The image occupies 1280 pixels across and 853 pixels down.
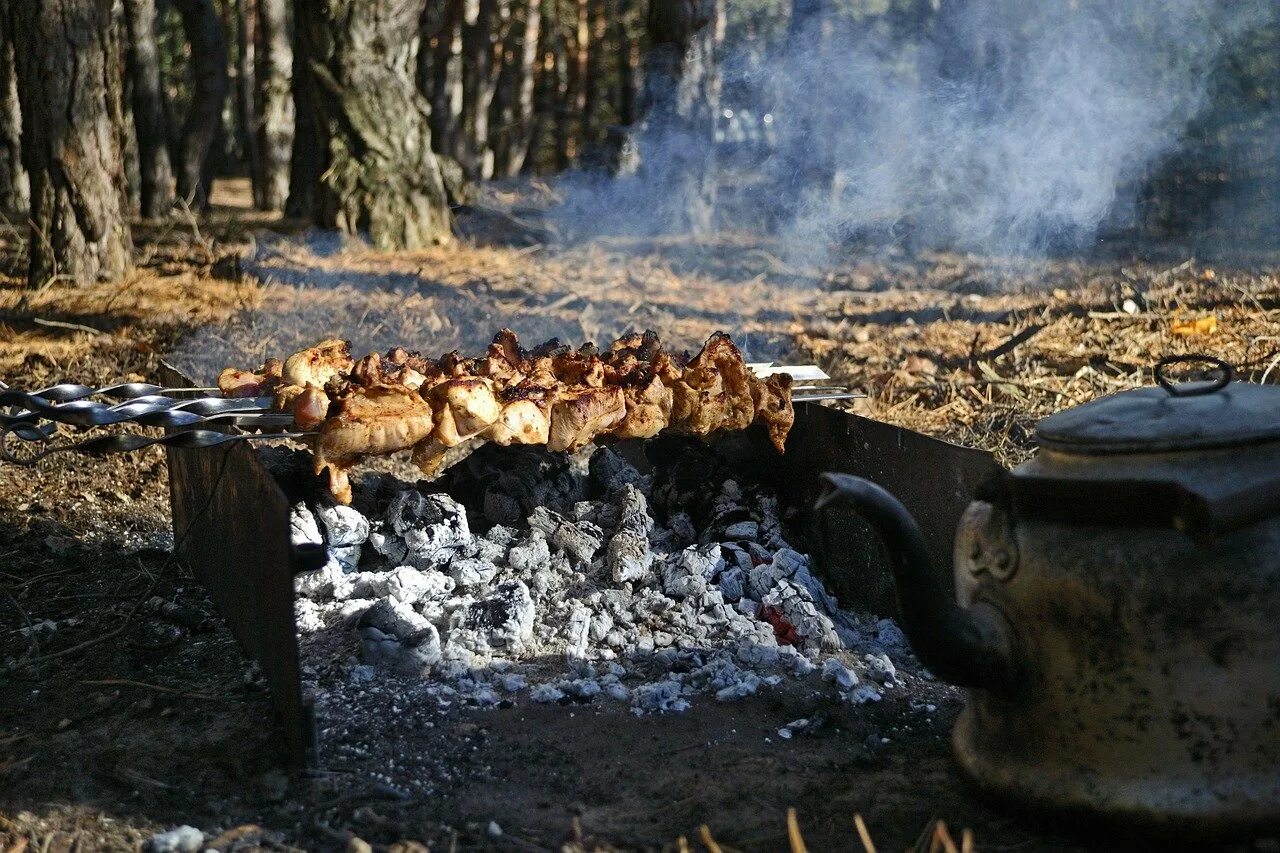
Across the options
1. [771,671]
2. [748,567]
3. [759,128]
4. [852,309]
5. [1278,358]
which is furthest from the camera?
[759,128]

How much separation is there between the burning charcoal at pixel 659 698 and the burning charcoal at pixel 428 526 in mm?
1446

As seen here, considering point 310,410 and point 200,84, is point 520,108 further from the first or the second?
point 310,410

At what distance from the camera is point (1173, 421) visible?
9.53 feet

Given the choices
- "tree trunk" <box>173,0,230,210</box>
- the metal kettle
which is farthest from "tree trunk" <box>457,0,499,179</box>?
the metal kettle

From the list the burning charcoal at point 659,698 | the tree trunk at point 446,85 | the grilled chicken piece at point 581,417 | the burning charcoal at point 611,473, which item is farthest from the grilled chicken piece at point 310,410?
the tree trunk at point 446,85

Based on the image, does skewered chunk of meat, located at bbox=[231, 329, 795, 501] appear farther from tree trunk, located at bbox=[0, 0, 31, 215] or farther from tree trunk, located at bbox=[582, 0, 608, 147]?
tree trunk, located at bbox=[582, 0, 608, 147]

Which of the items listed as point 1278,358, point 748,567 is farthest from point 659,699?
point 1278,358

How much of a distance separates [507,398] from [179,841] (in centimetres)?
215

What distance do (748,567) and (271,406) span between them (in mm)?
2152

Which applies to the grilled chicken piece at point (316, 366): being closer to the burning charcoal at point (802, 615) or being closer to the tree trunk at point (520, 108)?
the burning charcoal at point (802, 615)

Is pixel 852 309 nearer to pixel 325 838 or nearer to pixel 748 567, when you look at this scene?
pixel 748 567

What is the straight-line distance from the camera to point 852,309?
11.6m

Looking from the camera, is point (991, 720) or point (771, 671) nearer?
point (991, 720)

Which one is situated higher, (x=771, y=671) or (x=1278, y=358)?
(x=1278, y=358)
